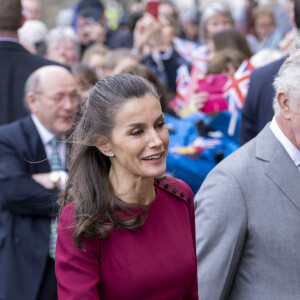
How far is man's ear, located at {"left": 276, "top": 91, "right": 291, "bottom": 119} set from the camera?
8.46 ft

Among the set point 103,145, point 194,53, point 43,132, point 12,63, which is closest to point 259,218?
point 103,145

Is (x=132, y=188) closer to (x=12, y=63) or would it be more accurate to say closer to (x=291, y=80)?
(x=291, y=80)

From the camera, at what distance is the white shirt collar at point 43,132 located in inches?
155

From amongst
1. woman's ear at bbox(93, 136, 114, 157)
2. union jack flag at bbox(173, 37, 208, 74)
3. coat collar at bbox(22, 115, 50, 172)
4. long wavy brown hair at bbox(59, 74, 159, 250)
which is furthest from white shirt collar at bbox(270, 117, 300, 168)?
union jack flag at bbox(173, 37, 208, 74)

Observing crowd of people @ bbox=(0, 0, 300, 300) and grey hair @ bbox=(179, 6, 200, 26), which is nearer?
crowd of people @ bbox=(0, 0, 300, 300)

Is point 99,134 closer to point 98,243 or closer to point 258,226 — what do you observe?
point 98,243

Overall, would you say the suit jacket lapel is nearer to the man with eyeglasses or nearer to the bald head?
the man with eyeglasses

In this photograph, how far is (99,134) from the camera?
236cm

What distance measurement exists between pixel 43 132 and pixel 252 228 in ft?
6.01

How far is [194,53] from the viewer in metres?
7.85

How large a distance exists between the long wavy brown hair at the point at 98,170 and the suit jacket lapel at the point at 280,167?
61 cm

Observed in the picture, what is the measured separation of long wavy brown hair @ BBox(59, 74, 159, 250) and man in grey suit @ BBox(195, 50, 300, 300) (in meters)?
0.43

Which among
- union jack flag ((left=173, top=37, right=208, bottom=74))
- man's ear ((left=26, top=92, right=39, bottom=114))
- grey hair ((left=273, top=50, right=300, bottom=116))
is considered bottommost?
union jack flag ((left=173, top=37, right=208, bottom=74))

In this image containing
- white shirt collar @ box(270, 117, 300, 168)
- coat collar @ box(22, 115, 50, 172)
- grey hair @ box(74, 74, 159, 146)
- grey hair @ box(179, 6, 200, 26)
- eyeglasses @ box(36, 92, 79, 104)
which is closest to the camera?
grey hair @ box(74, 74, 159, 146)
